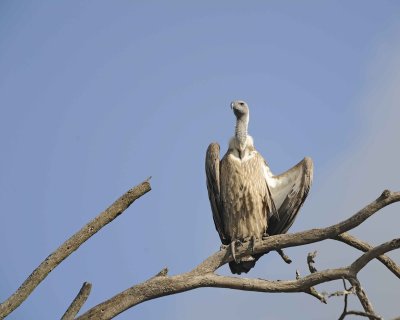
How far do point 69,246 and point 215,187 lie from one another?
2.68 metres

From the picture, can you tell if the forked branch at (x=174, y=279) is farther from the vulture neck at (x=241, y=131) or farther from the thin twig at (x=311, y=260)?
the vulture neck at (x=241, y=131)

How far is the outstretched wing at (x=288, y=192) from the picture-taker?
10195 millimetres

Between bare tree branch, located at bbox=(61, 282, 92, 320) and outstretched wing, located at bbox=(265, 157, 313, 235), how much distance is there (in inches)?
120

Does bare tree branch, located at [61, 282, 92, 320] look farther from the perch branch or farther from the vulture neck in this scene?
the vulture neck

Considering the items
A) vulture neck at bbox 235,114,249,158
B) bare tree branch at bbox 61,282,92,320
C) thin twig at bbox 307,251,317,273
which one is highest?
vulture neck at bbox 235,114,249,158

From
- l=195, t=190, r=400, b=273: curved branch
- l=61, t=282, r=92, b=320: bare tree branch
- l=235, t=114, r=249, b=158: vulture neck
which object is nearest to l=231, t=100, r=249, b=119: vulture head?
l=235, t=114, r=249, b=158: vulture neck

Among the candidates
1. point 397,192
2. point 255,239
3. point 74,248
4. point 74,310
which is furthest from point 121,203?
point 397,192

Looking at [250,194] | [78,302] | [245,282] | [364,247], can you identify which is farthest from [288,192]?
[78,302]

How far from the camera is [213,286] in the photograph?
26.8 ft

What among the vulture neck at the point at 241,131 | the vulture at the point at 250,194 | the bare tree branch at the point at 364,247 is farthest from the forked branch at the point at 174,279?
the vulture neck at the point at 241,131

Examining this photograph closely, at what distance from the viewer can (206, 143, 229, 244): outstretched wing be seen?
10234 millimetres

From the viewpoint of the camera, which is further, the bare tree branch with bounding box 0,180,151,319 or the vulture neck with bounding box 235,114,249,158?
the vulture neck with bounding box 235,114,249,158

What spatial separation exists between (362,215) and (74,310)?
10.4 feet

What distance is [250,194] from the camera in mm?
10227
